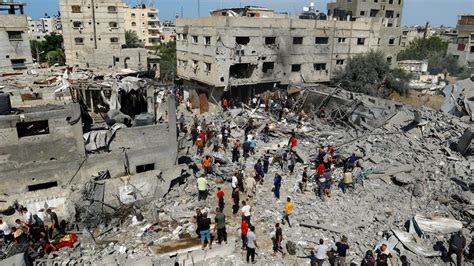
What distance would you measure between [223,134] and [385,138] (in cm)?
997

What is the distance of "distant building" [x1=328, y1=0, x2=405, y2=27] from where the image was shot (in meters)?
52.8

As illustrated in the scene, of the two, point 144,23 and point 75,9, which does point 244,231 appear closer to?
point 75,9

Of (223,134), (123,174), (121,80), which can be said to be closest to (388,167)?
(223,134)

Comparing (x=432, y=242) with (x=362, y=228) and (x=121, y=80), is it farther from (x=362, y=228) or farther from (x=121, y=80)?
(x=121, y=80)

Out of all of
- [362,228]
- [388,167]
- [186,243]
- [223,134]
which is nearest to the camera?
[186,243]

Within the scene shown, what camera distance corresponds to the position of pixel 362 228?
1436 centimetres

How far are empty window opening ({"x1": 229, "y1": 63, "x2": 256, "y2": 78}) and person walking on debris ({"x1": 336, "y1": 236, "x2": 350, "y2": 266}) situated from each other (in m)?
22.3

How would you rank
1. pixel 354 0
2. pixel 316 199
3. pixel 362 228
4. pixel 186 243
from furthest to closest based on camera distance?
pixel 354 0
pixel 316 199
pixel 362 228
pixel 186 243

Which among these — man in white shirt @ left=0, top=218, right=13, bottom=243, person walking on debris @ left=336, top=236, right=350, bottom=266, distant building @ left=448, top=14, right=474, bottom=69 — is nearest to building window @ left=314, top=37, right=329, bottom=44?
distant building @ left=448, top=14, right=474, bottom=69

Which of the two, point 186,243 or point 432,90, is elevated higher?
point 432,90

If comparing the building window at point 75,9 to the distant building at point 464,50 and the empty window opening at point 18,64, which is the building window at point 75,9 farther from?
the distant building at point 464,50

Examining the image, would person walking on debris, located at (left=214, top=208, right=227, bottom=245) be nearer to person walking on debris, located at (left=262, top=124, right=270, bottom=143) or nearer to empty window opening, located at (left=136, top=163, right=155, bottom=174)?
empty window opening, located at (left=136, top=163, right=155, bottom=174)

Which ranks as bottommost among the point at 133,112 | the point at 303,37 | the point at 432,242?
the point at 432,242

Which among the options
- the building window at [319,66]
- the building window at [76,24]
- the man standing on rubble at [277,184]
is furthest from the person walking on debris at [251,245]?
the building window at [76,24]
